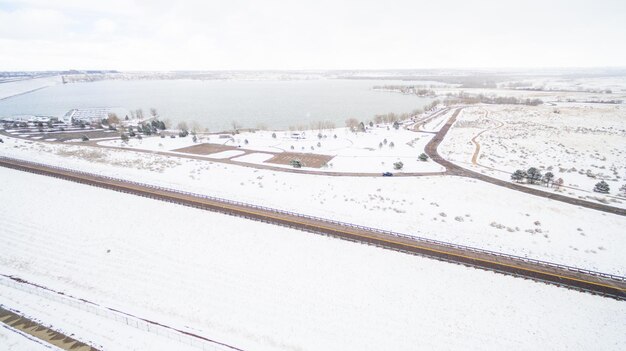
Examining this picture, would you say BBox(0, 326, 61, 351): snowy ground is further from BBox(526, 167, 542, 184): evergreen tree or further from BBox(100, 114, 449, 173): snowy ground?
BBox(526, 167, 542, 184): evergreen tree

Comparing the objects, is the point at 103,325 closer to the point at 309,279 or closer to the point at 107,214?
the point at 309,279

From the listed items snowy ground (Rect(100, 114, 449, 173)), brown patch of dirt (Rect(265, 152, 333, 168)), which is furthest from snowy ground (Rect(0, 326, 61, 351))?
brown patch of dirt (Rect(265, 152, 333, 168))

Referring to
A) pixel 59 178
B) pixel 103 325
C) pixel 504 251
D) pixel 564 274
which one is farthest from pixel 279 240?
pixel 59 178

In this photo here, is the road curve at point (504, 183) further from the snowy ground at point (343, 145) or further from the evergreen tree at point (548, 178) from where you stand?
the evergreen tree at point (548, 178)

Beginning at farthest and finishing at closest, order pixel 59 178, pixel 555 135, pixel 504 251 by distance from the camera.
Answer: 1. pixel 555 135
2. pixel 59 178
3. pixel 504 251

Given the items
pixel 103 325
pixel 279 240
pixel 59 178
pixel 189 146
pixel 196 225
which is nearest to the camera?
pixel 103 325

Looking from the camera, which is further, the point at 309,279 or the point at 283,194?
the point at 283,194

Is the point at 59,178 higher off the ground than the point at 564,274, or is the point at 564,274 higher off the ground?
the point at 59,178
